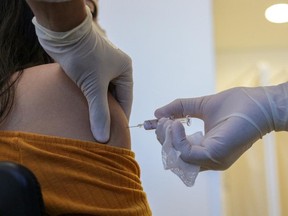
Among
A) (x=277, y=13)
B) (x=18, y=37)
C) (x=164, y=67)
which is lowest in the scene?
(x=164, y=67)

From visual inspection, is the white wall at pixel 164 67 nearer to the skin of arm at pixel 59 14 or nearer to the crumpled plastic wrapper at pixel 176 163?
the crumpled plastic wrapper at pixel 176 163

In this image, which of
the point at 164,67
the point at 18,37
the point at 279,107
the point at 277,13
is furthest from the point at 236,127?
the point at 277,13

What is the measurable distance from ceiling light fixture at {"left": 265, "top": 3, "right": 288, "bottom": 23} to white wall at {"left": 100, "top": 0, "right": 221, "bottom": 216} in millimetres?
311

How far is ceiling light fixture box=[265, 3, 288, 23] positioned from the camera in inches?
68.2

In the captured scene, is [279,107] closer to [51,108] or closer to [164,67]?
[51,108]

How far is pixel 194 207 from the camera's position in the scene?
1.40 metres

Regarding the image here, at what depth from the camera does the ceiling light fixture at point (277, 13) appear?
173 centimetres

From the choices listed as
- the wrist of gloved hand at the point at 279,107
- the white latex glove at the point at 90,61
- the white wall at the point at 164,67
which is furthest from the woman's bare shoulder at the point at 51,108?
the white wall at the point at 164,67

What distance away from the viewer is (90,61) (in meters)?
0.66

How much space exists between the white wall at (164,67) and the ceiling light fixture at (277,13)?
0.31m

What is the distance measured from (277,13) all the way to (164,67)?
1.89ft

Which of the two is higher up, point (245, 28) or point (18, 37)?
point (18, 37)

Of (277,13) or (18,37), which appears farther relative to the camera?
(277,13)

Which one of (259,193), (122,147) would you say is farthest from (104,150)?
(259,193)
